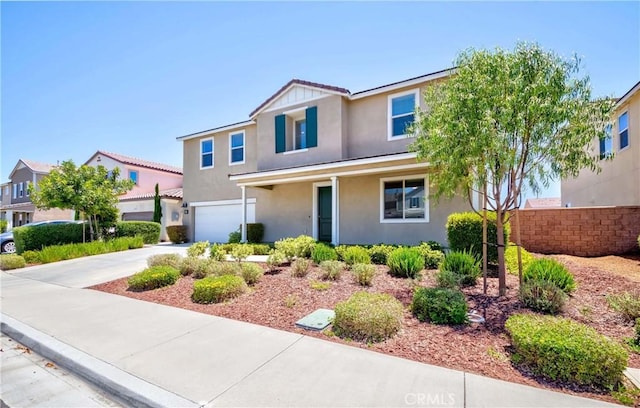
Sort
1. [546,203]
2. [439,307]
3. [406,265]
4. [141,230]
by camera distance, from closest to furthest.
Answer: [439,307] → [406,265] → [141,230] → [546,203]

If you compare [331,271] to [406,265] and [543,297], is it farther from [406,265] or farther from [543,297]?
[543,297]

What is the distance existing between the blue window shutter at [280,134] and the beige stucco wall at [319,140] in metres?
0.23

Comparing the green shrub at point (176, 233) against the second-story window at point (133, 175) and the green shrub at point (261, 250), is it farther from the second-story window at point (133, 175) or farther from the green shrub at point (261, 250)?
the second-story window at point (133, 175)

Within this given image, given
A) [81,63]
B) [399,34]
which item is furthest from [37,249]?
[399,34]

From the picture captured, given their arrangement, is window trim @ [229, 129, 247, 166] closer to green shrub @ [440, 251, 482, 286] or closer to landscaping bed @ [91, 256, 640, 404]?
landscaping bed @ [91, 256, 640, 404]

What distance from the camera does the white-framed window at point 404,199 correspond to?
10898 mm

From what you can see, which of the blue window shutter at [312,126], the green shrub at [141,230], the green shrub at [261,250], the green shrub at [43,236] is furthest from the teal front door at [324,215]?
the green shrub at [43,236]

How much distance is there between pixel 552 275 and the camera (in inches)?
216

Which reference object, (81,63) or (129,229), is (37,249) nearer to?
(129,229)

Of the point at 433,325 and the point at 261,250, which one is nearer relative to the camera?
the point at 433,325

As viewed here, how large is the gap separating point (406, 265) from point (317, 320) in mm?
3082

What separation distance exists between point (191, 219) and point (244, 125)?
6.62 m

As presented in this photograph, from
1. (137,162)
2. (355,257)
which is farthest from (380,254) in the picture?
(137,162)

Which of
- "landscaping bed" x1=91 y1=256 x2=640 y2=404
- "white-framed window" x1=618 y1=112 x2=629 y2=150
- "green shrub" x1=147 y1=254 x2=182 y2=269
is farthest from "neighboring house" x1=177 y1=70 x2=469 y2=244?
"white-framed window" x1=618 y1=112 x2=629 y2=150
